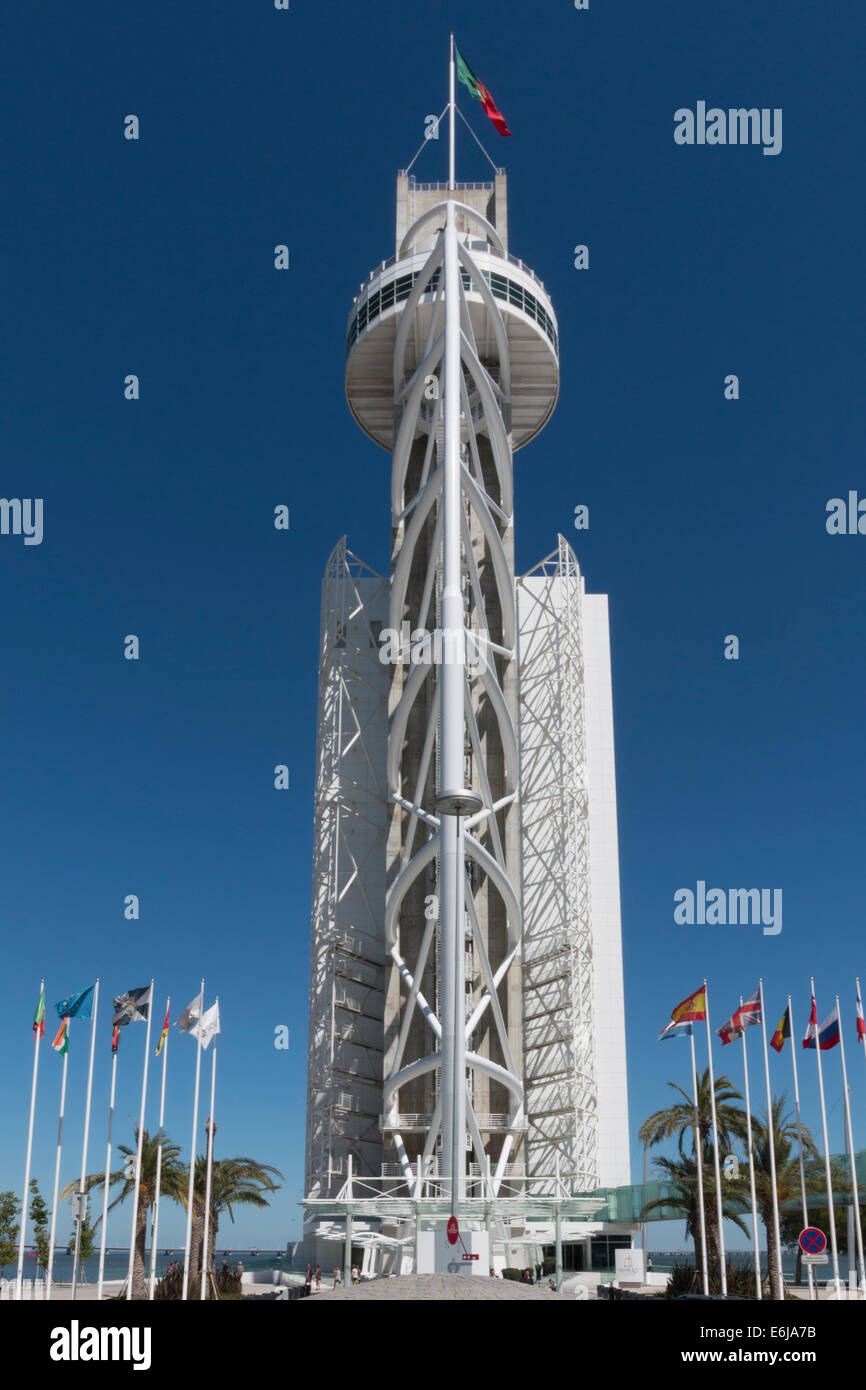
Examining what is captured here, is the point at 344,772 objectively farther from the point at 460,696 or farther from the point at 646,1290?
the point at 646,1290

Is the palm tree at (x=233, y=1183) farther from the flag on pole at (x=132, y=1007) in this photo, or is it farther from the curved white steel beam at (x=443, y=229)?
the curved white steel beam at (x=443, y=229)

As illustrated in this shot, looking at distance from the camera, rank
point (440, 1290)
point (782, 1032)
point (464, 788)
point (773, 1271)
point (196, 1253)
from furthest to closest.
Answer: point (464, 788), point (196, 1253), point (782, 1032), point (773, 1271), point (440, 1290)

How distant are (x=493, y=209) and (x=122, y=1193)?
49.2 metres

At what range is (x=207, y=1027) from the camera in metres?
34.6

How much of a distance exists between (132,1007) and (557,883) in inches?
977

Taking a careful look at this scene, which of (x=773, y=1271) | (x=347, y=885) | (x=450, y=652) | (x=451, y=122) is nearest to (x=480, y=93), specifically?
(x=451, y=122)

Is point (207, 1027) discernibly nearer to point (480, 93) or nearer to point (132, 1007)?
point (132, 1007)

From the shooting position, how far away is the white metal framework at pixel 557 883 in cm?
5044

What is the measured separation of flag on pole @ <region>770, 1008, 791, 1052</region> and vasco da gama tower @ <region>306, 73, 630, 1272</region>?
11774mm

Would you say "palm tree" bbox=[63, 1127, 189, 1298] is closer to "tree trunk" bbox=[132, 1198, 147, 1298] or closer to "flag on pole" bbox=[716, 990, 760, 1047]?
"tree trunk" bbox=[132, 1198, 147, 1298]

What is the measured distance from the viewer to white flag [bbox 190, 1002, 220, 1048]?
34.3m

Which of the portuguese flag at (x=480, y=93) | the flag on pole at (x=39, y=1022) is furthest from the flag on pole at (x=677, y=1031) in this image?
the portuguese flag at (x=480, y=93)
